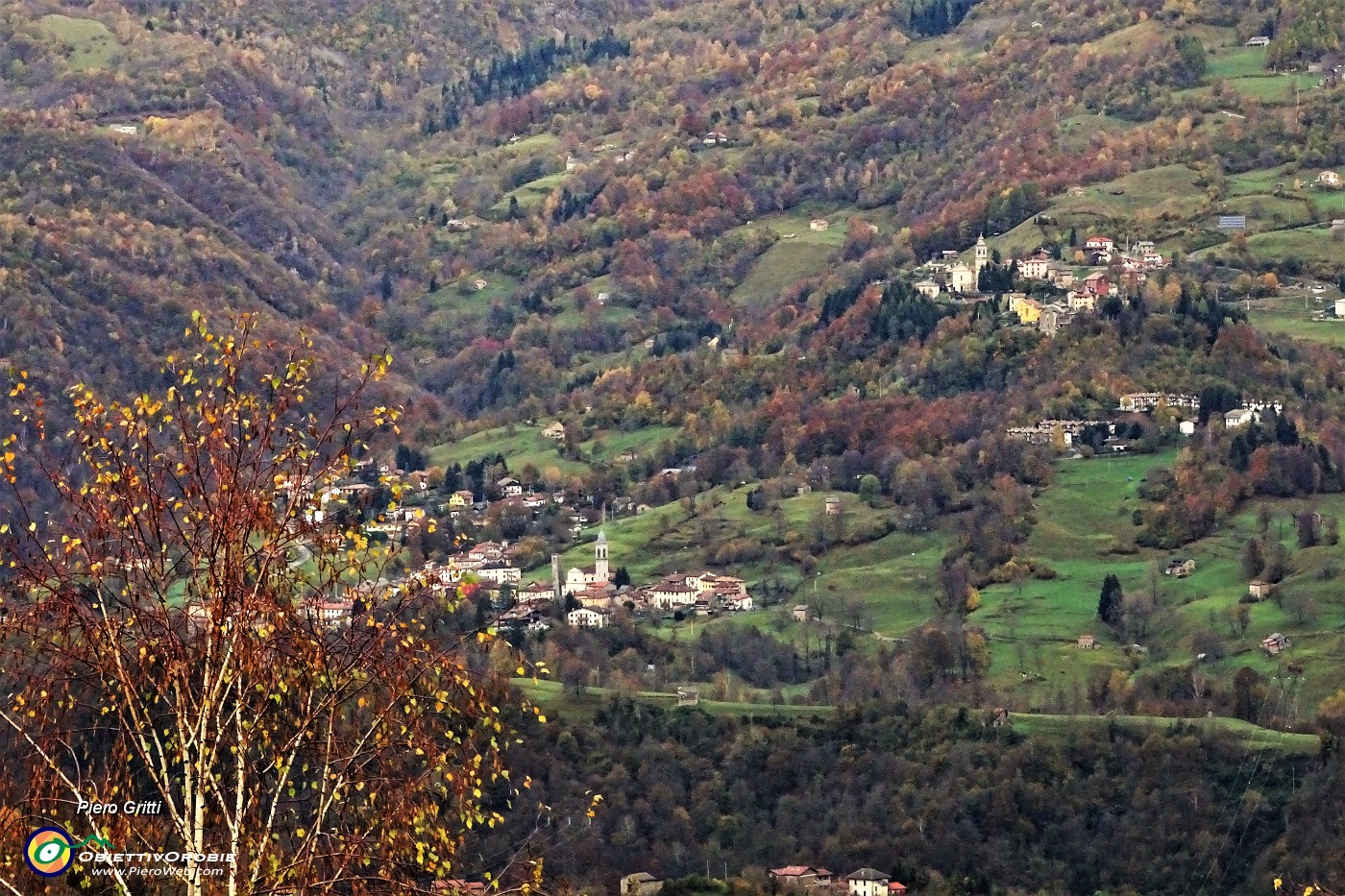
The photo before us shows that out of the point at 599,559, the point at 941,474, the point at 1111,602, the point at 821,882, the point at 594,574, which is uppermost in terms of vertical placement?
the point at 821,882

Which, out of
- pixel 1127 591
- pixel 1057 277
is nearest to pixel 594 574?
pixel 1127 591

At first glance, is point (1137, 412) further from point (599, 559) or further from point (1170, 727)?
point (1170, 727)

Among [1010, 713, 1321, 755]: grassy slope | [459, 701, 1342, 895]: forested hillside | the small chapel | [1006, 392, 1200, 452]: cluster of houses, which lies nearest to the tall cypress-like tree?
[1010, 713, 1321, 755]: grassy slope

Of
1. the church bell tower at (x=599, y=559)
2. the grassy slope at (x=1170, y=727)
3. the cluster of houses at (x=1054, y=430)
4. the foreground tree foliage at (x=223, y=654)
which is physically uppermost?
the foreground tree foliage at (x=223, y=654)

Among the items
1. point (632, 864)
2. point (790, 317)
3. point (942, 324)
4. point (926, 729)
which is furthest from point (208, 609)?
point (790, 317)

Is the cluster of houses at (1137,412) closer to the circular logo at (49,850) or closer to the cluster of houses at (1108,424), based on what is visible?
the cluster of houses at (1108,424)

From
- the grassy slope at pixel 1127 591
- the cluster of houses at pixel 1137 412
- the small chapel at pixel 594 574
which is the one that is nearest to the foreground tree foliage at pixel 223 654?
the grassy slope at pixel 1127 591
